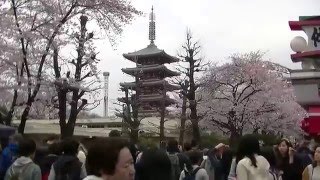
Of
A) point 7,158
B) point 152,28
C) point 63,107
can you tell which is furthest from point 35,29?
point 152,28

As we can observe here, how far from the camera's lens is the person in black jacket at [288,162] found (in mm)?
7031

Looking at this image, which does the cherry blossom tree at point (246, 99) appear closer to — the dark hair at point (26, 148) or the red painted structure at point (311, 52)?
the red painted structure at point (311, 52)

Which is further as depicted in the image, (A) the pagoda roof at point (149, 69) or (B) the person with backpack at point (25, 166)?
(A) the pagoda roof at point (149, 69)

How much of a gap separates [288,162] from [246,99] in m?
26.6

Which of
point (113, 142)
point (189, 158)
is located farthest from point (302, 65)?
point (113, 142)

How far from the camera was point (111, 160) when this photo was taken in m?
2.73

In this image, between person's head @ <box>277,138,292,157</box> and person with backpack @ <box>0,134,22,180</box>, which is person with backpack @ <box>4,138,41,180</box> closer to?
person with backpack @ <box>0,134,22,180</box>

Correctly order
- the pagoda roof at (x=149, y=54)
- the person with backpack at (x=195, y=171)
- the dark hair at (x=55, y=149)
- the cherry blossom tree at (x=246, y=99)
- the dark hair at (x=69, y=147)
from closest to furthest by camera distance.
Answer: the dark hair at (x=69, y=147)
the dark hair at (x=55, y=149)
the person with backpack at (x=195, y=171)
the cherry blossom tree at (x=246, y=99)
the pagoda roof at (x=149, y=54)

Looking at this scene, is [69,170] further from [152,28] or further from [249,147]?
[152,28]

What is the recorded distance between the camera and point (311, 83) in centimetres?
1016

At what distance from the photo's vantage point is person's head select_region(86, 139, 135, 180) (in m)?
2.73

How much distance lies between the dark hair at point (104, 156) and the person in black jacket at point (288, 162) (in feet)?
15.2

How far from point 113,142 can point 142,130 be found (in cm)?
4365

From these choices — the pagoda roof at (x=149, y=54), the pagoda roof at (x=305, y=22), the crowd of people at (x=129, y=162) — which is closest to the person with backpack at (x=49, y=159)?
the crowd of people at (x=129, y=162)
